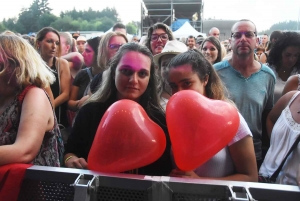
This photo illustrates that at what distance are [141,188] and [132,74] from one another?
72 cm

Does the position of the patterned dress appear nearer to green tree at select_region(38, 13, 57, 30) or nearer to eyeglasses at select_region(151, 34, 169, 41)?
eyeglasses at select_region(151, 34, 169, 41)

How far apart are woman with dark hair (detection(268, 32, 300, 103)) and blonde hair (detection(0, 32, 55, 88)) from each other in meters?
2.27

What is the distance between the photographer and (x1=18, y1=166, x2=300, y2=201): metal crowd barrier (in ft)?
2.28

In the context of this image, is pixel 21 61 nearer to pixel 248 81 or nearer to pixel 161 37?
pixel 248 81

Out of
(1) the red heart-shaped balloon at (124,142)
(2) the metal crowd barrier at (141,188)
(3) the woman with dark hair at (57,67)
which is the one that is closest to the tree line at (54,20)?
(3) the woman with dark hair at (57,67)

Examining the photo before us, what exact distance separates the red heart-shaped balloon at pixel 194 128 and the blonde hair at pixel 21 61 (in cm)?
77

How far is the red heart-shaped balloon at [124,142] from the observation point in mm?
886

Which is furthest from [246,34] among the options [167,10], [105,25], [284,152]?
[105,25]

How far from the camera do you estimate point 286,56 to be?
2904mm

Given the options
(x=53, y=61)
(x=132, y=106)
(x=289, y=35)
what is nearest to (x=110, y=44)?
(x=53, y=61)

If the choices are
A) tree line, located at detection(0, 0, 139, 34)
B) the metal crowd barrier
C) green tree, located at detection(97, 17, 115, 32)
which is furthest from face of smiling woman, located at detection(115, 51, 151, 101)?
green tree, located at detection(97, 17, 115, 32)

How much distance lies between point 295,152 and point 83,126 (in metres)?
1.04

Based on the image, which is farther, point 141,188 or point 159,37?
point 159,37

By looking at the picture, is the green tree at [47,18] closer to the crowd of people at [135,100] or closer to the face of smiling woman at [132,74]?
the crowd of people at [135,100]
